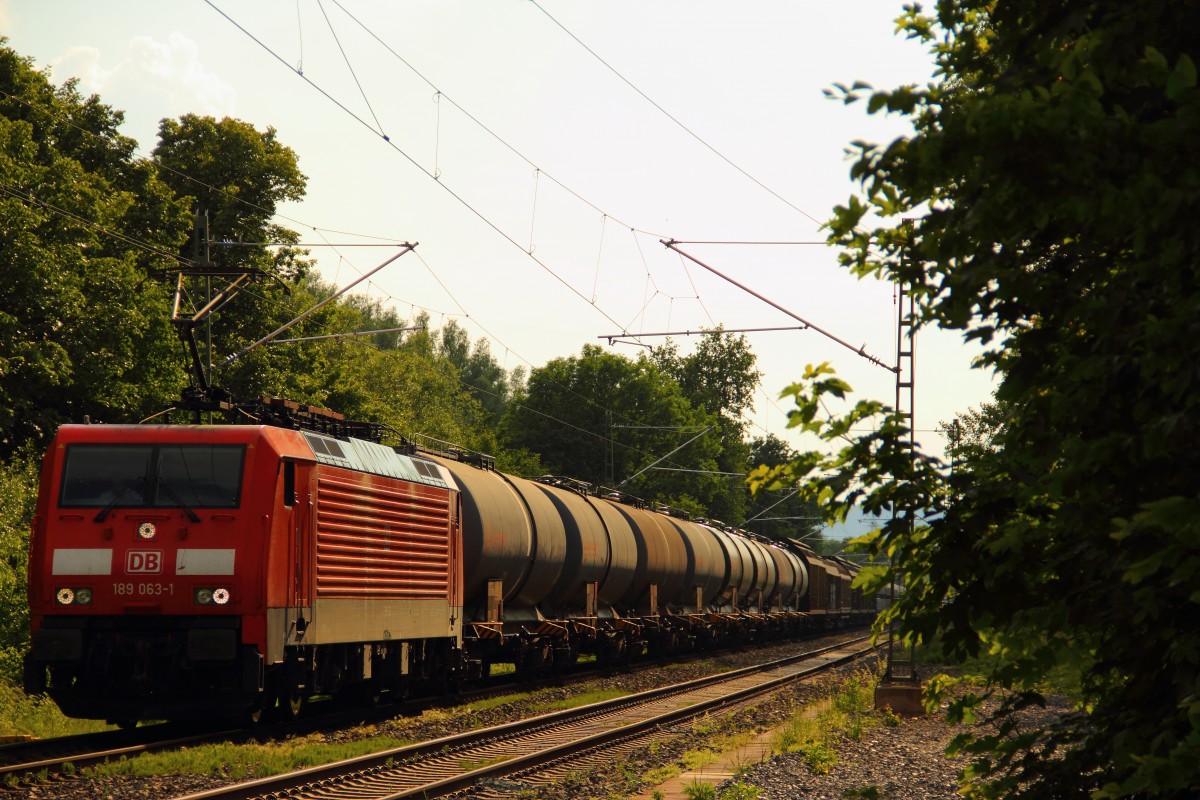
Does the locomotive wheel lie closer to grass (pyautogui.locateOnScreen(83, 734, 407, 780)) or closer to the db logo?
grass (pyautogui.locateOnScreen(83, 734, 407, 780))

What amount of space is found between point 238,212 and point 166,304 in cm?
863

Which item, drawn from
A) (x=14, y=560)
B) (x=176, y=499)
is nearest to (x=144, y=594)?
(x=176, y=499)

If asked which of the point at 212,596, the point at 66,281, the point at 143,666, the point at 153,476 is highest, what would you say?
the point at 66,281

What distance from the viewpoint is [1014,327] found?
4430mm

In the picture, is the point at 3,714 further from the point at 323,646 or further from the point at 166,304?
the point at 166,304

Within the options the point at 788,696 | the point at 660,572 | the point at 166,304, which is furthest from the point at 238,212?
the point at 788,696

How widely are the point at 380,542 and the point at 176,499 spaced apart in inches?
146

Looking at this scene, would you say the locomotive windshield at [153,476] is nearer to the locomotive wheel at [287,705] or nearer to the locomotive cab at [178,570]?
the locomotive cab at [178,570]

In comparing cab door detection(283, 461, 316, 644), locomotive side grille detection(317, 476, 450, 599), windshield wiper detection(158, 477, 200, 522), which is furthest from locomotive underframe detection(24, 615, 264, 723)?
locomotive side grille detection(317, 476, 450, 599)

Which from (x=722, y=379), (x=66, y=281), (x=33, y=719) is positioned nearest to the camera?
(x=33, y=719)

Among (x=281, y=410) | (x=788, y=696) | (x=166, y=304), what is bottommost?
(x=788, y=696)

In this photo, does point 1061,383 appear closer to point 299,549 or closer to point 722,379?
point 299,549

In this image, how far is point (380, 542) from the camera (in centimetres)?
1759

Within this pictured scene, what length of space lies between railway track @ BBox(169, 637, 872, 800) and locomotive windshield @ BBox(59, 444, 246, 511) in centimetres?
356
